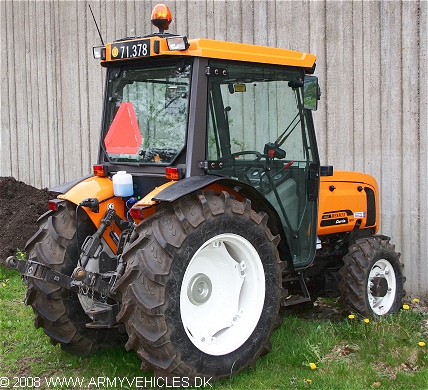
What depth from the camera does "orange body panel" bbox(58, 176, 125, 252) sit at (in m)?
4.64

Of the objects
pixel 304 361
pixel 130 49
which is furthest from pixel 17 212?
pixel 304 361

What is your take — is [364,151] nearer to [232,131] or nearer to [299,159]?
[299,159]

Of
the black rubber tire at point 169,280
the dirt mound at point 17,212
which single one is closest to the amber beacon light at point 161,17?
the black rubber tire at point 169,280

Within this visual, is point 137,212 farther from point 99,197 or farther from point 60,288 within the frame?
point 60,288

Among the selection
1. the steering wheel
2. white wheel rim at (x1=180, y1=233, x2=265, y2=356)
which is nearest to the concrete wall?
the steering wheel

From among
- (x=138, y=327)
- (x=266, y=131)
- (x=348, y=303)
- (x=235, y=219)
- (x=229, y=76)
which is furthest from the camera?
(x=348, y=303)

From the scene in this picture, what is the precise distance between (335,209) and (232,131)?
5.34 feet

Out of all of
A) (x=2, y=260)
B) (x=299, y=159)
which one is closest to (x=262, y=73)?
(x=299, y=159)

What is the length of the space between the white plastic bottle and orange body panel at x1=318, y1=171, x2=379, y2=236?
1.82m

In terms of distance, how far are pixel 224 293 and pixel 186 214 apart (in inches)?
31.4

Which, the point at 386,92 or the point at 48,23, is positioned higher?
the point at 48,23

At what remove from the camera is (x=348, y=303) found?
18.4ft

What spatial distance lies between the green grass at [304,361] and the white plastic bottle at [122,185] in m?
1.28

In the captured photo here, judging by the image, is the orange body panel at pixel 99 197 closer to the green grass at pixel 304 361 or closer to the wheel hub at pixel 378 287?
the green grass at pixel 304 361
